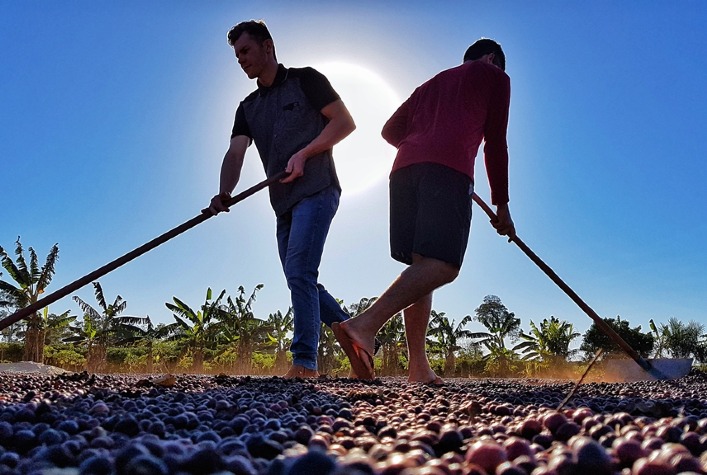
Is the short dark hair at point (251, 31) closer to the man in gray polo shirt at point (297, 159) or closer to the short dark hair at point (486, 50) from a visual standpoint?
the man in gray polo shirt at point (297, 159)

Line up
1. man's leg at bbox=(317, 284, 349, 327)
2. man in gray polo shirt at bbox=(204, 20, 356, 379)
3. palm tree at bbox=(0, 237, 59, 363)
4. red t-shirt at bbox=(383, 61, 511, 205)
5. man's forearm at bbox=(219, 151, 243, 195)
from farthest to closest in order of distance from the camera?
palm tree at bbox=(0, 237, 59, 363) < man's forearm at bbox=(219, 151, 243, 195) < man's leg at bbox=(317, 284, 349, 327) < man in gray polo shirt at bbox=(204, 20, 356, 379) < red t-shirt at bbox=(383, 61, 511, 205)

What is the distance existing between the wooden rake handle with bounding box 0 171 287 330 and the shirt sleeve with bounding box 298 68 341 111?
2.36 feet

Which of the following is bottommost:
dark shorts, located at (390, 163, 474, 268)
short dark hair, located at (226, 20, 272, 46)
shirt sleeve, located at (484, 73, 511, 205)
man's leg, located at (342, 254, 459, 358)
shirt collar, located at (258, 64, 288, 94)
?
man's leg, located at (342, 254, 459, 358)

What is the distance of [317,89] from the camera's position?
4309mm

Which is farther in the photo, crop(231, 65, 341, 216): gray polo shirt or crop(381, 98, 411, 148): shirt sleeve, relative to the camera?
crop(381, 98, 411, 148): shirt sleeve

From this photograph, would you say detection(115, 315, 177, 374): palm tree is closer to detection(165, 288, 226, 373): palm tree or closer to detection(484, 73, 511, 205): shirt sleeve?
detection(165, 288, 226, 373): palm tree

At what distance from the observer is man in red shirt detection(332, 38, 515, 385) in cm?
349

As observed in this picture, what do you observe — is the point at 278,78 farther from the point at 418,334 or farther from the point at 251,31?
the point at 418,334

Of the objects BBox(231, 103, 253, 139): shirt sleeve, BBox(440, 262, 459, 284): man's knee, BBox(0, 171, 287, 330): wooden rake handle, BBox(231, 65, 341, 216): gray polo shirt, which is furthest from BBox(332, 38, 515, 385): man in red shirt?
BBox(231, 103, 253, 139): shirt sleeve

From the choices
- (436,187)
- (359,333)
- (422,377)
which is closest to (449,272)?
(436,187)

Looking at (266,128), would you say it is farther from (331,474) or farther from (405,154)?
(331,474)

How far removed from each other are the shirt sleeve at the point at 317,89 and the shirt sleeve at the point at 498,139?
49.0 inches

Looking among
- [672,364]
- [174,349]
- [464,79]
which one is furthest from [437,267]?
[174,349]

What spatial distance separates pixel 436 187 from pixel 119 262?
2230 millimetres
